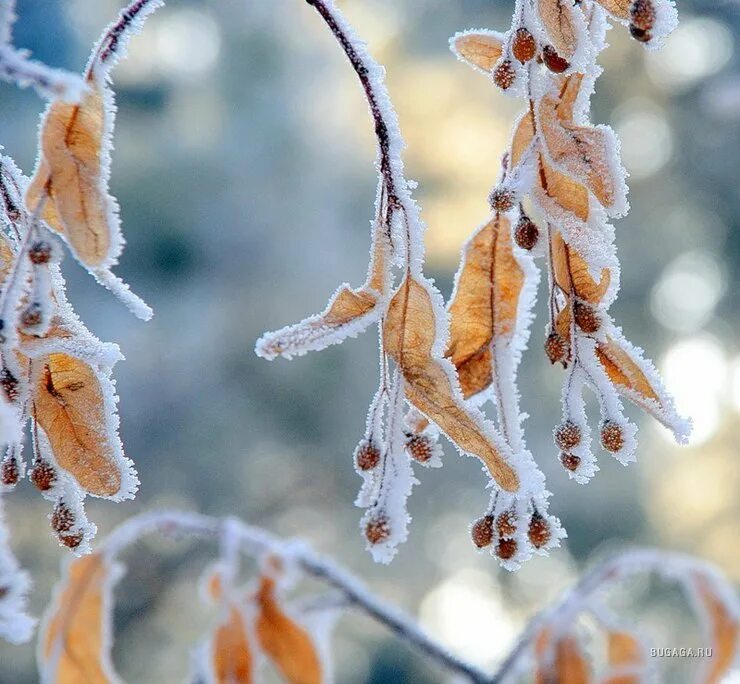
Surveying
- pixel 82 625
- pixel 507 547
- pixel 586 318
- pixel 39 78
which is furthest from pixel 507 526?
pixel 39 78

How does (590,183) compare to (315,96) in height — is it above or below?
below

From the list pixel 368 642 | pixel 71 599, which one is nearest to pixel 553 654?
pixel 71 599

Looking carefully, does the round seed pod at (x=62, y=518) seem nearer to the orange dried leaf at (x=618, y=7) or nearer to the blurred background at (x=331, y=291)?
the orange dried leaf at (x=618, y=7)

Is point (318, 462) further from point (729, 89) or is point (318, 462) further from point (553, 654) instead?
point (553, 654)

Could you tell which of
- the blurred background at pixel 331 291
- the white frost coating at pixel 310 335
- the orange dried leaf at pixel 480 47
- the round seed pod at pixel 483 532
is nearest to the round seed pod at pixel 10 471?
the white frost coating at pixel 310 335

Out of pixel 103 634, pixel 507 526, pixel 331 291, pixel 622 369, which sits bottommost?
pixel 331 291

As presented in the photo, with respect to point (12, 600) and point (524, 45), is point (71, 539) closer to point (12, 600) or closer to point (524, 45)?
point (12, 600)

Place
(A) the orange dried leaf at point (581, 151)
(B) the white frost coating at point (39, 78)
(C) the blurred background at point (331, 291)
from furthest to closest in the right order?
1. (C) the blurred background at point (331, 291)
2. (A) the orange dried leaf at point (581, 151)
3. (B) the white frost coating at point (39, 78)
